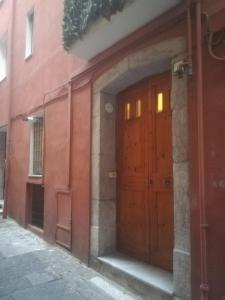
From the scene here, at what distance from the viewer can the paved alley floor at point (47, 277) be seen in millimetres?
3725

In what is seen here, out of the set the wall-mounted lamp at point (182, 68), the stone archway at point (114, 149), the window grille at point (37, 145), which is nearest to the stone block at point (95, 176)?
the stone archway at point (114, 149)

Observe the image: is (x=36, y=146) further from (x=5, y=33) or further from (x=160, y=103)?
(x=5, y=33)

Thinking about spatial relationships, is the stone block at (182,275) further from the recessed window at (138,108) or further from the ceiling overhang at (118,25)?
the ceiling overhang at (118,25)

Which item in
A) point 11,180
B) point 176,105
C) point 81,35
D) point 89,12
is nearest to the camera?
point 176,105

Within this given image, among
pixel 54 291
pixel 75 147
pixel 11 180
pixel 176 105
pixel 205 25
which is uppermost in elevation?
pixel 205 25

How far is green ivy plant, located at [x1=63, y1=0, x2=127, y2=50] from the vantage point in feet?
11.9

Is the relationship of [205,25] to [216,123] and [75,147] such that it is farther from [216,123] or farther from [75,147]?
[75,147]

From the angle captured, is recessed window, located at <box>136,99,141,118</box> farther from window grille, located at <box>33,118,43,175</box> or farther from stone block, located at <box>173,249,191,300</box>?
window grille, located at <box>33,118,43,175</box>

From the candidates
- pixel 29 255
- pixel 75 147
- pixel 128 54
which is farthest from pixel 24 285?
pixel 128 54

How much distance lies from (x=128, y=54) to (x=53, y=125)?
247cm

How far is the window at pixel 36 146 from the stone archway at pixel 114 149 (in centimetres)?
261

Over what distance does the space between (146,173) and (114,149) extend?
0.85 m

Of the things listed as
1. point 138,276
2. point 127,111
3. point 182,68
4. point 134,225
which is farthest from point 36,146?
point 182,68

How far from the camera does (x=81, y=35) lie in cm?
432
